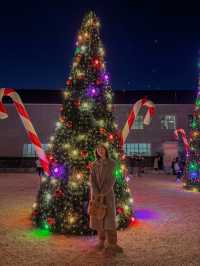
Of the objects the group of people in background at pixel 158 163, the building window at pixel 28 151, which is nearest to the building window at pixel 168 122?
the group of people in background at pixel 158 163

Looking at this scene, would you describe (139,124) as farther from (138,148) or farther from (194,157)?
(194,157)

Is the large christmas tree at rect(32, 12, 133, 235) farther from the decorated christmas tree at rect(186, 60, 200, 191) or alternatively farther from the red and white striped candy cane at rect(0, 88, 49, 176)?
the decorated christmas tree at rect(186, 60, 200, 191)

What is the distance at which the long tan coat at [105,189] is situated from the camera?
17.8ft

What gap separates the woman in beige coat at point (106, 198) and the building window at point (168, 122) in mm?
25610

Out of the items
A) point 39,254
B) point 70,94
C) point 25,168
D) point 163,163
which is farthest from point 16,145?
point 39,254

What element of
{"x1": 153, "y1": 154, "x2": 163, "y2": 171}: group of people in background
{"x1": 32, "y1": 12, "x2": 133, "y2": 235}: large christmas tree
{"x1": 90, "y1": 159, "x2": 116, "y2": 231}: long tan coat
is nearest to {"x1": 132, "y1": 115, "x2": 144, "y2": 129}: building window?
{"x1": 153, "y1": 154, "x2": 163, "y2": 171}: group of people in background

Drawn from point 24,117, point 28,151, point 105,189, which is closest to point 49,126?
point 28,151

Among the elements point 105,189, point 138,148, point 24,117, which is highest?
point 24,117

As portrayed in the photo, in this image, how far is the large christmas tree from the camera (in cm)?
673

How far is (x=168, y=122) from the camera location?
100ft

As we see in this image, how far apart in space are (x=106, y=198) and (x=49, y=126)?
24460 millimetres

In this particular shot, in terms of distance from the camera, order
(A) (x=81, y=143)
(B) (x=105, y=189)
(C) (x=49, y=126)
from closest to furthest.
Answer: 1. (B) (x=105, y=189)
2. (A) (x=81, y=143)
3. (C) (x=49, y=126)

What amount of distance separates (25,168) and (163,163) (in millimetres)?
12892

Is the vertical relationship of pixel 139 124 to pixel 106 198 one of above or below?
above
